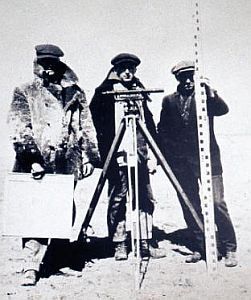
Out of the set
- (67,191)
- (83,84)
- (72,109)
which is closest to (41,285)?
(67,191)

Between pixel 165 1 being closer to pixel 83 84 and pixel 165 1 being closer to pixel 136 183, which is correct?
pixel 83 84

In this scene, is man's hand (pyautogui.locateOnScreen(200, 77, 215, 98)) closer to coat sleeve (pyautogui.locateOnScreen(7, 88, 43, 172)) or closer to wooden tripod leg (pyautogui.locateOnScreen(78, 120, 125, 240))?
wooden tripod leg (pyautogui.locateOnScreen(78, 120, 125, 240))

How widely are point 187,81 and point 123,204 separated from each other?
790 millimetres

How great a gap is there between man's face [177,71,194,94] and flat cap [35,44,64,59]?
689mm

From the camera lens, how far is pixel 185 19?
2.20 m

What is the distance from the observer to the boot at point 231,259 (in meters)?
2.04

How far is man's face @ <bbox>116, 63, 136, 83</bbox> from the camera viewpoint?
212 centimetres

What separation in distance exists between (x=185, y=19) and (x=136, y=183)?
101cm

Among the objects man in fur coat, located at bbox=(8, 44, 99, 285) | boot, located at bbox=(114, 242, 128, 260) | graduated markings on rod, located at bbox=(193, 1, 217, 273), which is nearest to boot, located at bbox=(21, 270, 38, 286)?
man in fur coat, located at bbox=(8, 44, 99, 285)

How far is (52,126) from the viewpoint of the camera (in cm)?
201

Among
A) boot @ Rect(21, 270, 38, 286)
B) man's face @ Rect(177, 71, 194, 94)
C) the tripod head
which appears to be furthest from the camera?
man's face @ Rect(177, 71, 194, 94)

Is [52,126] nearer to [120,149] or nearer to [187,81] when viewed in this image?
[120,149]

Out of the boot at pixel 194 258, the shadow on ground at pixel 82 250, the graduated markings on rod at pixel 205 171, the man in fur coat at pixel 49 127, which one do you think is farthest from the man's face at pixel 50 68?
the boot at pixel 194 258

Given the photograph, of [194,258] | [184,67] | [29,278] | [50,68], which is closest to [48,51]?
[50,68]
